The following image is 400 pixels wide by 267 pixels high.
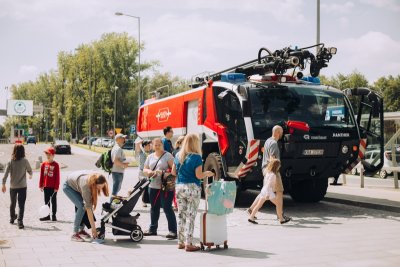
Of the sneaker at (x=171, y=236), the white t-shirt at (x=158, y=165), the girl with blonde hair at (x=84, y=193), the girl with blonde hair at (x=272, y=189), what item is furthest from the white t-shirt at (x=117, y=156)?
the girl with blonde hair at (x=272, y=189)

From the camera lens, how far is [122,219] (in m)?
8.47

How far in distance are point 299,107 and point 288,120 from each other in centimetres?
48

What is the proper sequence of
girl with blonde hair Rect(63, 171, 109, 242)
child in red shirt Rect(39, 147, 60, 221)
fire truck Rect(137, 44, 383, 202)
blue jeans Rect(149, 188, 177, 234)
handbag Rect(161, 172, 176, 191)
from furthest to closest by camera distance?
1. fire truck Rect(137, 44, 383, 202)
2. child in red shirt Rect(39, 147, 60, 221)
3. blue jeans Rect(149, 188, 177, 234)
4. handbag Rect(161, 172, 176, 191)
5. girl with blonde hair Rect(63, 171, 109, 242)

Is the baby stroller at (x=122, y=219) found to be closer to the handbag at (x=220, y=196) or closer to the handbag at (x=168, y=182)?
the handbag at (x=168, y=182)

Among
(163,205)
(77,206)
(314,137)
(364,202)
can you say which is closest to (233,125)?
(314,137)

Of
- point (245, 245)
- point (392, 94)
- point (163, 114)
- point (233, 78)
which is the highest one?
point (392, 94)

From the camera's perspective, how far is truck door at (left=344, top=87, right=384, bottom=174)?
Answer: 1162 cm

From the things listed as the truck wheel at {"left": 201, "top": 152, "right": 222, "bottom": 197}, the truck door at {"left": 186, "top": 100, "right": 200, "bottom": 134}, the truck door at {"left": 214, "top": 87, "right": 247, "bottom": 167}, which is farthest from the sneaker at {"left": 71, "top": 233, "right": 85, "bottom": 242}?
the truck door at {"left": 186, "top": 100, "right": 200, "bottom": 134}

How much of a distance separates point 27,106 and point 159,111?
81851mm

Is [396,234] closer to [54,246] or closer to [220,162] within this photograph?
[220,162]

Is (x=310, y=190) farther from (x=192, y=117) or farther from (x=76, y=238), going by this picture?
(x=76, y=238)

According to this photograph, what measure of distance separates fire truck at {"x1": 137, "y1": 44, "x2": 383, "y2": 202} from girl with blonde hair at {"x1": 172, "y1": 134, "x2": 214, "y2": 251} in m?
3.94

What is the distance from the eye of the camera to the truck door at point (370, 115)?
1162cm

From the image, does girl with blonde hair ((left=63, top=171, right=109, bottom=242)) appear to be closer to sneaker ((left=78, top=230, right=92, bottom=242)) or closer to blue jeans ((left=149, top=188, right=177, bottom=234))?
sneaker ((left=78, top=230, right=92, bottom=242))
